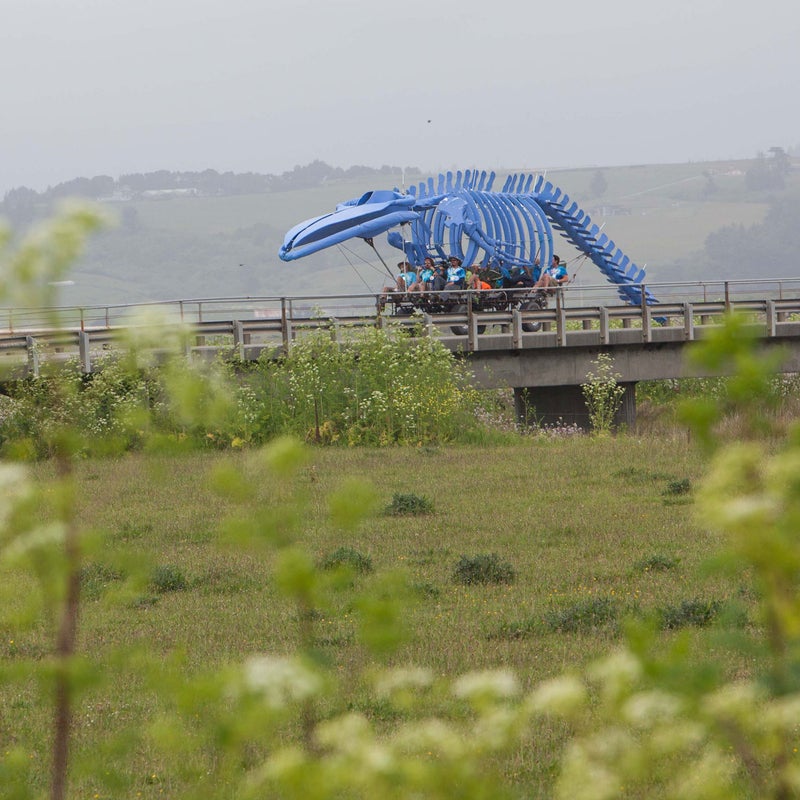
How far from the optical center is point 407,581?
23.5ft

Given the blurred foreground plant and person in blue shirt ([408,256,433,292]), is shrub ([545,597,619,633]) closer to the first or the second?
the blurred foreground plant

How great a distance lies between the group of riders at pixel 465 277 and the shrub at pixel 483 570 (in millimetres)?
16203

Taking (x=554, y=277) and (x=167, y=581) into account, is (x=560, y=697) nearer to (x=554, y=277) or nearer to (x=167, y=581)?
(x=167, y=581)

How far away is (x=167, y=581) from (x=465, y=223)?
18.4 m

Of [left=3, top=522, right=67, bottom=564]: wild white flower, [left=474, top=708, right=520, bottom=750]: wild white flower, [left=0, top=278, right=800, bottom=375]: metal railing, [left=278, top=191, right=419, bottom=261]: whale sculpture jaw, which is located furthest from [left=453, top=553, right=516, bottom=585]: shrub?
[left=278, top=191, right=419, bottom=261]: whale sculpture jaw

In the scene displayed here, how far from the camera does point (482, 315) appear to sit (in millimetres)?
25312

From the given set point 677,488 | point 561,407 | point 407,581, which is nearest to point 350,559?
point 407,581

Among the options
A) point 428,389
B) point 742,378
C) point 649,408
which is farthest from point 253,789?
point 649,408

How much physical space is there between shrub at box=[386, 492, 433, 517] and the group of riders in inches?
496

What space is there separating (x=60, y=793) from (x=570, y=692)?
125cm

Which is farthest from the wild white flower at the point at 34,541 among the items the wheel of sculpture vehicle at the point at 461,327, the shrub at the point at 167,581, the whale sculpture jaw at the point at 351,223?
the whale sculpture jaw at the point at 351,223

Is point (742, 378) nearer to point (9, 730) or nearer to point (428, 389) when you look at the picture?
point (9, 730)

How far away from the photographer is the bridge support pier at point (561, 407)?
1033 inches

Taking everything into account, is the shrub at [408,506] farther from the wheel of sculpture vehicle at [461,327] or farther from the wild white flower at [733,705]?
the wild white flower at [733,705]
